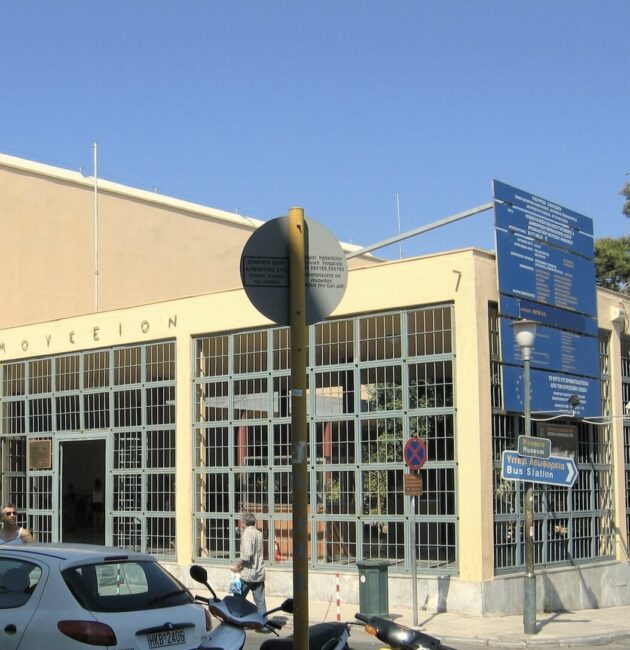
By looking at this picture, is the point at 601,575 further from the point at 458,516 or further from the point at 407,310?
the point at 407,310

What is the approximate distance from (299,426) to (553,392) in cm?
1409

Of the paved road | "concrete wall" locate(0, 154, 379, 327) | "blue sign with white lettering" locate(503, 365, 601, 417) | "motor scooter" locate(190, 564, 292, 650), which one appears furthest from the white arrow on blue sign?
"concrete wall" locate(0, 154, 379, 327)

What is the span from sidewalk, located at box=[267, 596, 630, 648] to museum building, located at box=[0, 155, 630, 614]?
1.33 ft

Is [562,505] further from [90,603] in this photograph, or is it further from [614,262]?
[614,262]

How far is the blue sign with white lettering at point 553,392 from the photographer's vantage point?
18.1 meters

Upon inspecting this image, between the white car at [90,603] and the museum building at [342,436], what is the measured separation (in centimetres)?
853

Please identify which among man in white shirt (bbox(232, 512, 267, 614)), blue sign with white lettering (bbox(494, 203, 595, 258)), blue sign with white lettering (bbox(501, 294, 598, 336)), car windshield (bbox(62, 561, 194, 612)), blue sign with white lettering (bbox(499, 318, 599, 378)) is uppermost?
blue sign with white lettering (bbox(494, 203, 595, 258))

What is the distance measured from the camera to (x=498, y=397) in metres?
18.1

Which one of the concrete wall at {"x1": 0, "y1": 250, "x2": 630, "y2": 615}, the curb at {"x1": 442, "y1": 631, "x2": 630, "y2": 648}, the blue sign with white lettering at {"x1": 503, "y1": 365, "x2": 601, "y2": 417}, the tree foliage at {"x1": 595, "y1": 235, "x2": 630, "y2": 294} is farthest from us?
the tree foliage at {"x1": 595, "y1": 235, "x2": 630, "y2": 294}

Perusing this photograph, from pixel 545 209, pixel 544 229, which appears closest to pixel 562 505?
pixel 544 229

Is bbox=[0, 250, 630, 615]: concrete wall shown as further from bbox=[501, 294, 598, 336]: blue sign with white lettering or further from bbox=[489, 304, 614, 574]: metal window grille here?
bbox=[501, 294, 598, 336]: blue sign with white lettering

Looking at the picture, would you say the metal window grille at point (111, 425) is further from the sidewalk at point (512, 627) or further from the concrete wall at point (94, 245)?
the sidewalk at point (512, 627)

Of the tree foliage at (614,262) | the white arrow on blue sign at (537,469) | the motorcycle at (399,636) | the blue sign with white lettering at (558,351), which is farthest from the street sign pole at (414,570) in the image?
the tree foliage at (614,262)

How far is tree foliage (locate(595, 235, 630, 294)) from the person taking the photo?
3891cm
